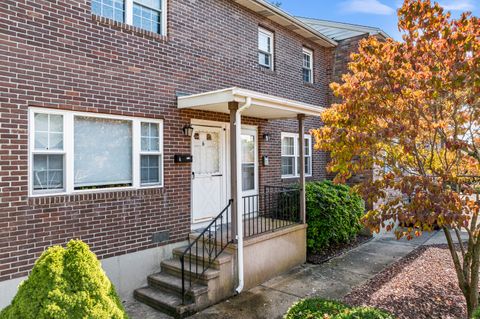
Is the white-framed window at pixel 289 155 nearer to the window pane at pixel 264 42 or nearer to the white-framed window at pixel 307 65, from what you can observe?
the white-framed window at pixel 307 65

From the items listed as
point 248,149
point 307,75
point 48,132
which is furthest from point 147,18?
point 307,75

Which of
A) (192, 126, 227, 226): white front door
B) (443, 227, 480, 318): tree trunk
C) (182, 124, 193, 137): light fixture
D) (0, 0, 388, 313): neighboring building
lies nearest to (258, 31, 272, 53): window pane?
(0, 0, 388, 313): neighboring building

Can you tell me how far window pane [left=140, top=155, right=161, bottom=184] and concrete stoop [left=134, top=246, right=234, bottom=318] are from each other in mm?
1576

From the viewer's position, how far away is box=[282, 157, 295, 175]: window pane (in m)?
9.97

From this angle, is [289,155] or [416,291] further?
[289,155]

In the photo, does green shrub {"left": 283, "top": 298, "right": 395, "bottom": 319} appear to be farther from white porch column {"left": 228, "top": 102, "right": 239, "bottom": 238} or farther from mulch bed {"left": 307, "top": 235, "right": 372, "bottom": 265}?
mulch bed {"left": 307, "top": 235, "right": 372, "bottom": 265}

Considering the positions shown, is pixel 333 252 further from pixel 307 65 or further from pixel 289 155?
pixel 307 65

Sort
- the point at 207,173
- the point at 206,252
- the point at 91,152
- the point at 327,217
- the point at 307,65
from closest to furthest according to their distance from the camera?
1. the point at 91,152
2. the point at 206,252
3. the point at 207,173
4. the point at 327,217
5. the point at 307,65

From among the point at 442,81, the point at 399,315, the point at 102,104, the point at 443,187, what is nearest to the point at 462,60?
the point at 442,81

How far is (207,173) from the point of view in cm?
751

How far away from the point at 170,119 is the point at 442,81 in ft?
15.2

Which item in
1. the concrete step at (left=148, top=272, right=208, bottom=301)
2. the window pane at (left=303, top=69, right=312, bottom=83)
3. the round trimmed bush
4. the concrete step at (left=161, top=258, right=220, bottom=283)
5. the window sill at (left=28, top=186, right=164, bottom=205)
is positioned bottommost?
the concrete step at (left=148, top=272, right=208, bottom=301)

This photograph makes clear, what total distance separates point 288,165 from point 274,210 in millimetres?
1841

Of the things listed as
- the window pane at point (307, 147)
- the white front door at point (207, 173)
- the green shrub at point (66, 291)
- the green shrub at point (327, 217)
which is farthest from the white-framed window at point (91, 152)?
the window pane at point (307, 147)
